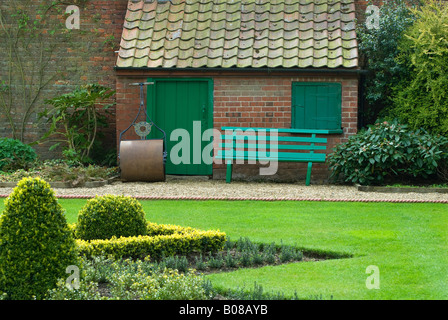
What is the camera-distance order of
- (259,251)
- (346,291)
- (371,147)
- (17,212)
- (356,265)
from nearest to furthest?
(17,212) → (346,291) → (356,265) → (259,251) → (371,147)

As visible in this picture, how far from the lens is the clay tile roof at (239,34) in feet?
43.6

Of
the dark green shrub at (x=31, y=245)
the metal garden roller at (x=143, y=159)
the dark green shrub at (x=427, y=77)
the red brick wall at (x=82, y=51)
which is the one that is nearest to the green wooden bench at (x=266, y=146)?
the metal garden roller at (x=143, y=159)

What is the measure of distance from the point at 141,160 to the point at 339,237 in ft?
19.7

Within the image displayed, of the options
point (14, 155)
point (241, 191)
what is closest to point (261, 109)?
point (241, 191)

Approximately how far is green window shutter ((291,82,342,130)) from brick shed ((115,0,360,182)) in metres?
0.02

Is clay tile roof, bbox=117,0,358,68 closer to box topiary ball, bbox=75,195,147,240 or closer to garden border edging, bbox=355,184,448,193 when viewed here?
garden border edging, bbox=355,184,448,193

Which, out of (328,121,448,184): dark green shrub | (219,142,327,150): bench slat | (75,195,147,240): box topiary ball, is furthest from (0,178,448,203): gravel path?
(75,195,147,240): box topiary ball

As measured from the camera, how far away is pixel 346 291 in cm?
512

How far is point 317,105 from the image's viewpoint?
43.4 ft

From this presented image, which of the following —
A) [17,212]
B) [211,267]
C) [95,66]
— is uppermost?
[95,66]

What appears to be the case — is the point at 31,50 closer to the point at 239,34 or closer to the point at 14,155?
the point at 14,155
